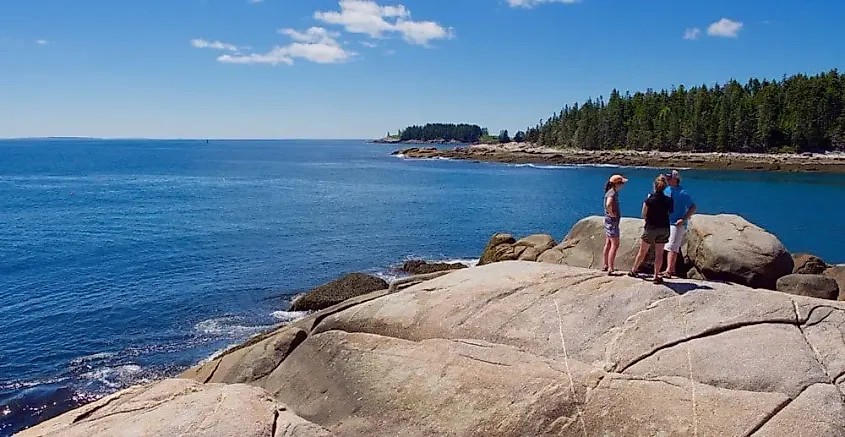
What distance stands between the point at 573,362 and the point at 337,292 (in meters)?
19.3

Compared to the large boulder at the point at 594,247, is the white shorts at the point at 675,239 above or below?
above

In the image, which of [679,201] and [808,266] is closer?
[679,201]

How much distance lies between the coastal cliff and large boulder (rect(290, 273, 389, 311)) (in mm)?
14577

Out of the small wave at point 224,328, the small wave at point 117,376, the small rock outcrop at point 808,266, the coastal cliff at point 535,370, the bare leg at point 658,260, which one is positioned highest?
the bare leg at point 658,260

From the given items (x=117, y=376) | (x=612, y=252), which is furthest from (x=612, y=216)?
(x=117, y=376)

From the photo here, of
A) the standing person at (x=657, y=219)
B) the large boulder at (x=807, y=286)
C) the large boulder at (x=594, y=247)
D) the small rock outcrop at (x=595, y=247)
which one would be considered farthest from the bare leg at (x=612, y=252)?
the large boulder at (x=807, y=286)

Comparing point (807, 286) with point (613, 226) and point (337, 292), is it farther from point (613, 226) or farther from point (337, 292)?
Answer: point (337, 292)

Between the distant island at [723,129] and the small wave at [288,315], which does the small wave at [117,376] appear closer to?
the small wave at [288,315]

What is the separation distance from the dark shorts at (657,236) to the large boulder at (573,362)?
108cm

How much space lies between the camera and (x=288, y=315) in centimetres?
2783

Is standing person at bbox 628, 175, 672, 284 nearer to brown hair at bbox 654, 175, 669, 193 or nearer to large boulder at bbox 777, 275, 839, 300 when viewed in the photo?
brown hair at bbox 654, 175, 669, 193

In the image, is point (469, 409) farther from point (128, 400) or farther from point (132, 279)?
point (132, 279)

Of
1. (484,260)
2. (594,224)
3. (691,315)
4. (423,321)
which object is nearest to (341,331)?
(423,321)

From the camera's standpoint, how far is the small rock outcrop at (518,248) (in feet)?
89.2
